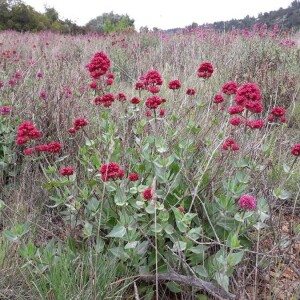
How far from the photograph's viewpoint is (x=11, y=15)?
792 inches

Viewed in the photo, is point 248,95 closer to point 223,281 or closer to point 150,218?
point 150,218

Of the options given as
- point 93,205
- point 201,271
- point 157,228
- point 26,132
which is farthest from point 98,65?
point 201,271

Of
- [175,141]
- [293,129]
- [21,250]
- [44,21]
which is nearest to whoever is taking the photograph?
[21,250]

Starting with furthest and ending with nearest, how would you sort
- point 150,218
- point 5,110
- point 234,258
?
point 5,110
point 150,218
point 234,258

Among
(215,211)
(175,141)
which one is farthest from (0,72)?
(215,211)

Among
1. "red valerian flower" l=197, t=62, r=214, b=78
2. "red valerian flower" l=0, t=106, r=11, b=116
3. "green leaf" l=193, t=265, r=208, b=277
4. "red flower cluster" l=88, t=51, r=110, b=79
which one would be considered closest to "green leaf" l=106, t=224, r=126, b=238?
"green leaf" l=193, t=265, r=208, b=277

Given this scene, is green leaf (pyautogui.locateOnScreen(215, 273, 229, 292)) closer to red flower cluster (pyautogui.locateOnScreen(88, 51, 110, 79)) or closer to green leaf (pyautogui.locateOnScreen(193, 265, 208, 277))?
green leaf (pyautogui.locateOnScreen(193, 265, 208, 277))

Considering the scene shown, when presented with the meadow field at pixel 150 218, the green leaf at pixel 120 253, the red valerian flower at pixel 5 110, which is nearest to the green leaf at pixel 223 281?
the meadow field at pixel 150 218

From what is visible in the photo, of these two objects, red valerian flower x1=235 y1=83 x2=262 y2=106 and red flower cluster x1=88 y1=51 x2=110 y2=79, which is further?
red flower cluster x1=88 y1=51 x2=110 y2=79

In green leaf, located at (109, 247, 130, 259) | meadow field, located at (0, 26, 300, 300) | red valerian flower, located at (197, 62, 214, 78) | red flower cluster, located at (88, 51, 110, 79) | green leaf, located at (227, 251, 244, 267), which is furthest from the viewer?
red valerian flower, located at (197, 62, 214, 78)

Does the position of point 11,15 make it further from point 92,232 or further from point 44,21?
point 92,232

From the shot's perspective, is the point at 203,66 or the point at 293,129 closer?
the point at 203,66

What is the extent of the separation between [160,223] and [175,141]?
92cm

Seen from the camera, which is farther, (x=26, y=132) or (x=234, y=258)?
(x=26, y=132)
